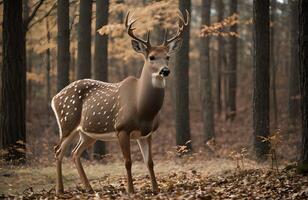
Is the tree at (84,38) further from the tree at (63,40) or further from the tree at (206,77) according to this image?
the tree at (206,77)

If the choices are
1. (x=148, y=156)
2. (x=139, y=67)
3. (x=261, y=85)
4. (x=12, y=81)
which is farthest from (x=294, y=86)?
(x=148, y=156)

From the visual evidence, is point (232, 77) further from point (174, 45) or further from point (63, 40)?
point (174, 45)

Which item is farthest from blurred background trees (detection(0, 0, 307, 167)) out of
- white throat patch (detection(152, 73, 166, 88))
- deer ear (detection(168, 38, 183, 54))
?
white throat patch (detection(152, 73, 166, 88))

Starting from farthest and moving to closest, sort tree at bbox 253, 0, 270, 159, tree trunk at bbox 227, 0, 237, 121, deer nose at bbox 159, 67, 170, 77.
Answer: tree trunk at bbox 227, 0, 237, 121
tree at bbox 253, 0, 270, 159
deer nose at bbox 159, 67, 170, 77

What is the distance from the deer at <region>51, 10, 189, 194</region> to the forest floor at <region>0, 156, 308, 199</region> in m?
0.43

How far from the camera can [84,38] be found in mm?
15750

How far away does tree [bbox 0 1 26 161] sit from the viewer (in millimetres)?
13352

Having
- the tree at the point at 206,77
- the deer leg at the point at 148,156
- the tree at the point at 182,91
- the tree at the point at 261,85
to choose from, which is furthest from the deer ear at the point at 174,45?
the tree at the point at 206,77

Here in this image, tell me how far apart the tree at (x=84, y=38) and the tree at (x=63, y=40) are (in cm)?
47

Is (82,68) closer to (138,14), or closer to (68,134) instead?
(138,14)

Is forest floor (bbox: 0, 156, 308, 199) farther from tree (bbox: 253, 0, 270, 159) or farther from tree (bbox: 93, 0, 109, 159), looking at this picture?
tree (bbox: 93, 0, 109, 159)

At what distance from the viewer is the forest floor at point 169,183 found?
7961 millimetres

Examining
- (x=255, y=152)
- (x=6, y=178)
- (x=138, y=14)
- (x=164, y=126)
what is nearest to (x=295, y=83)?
(x=164, y=126)

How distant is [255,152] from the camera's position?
42.8ft
